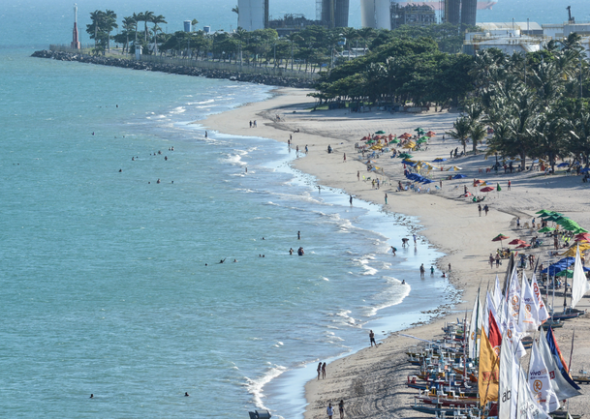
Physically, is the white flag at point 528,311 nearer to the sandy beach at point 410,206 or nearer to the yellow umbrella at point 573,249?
the sandy beach at point 410,206

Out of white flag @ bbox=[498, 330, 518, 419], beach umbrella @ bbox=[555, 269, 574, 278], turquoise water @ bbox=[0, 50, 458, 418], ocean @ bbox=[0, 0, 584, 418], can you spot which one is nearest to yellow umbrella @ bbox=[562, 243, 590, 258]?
beach umbrella @ bbox=[555, 269, 574, 278]

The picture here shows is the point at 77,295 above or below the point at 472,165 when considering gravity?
below

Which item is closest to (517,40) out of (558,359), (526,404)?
(558,359)

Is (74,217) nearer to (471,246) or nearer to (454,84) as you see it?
(471,246)

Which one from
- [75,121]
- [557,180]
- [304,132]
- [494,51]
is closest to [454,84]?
[494,51]

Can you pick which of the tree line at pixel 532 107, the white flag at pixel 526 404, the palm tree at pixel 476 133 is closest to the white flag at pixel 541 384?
the white flag at pixel 526 404
